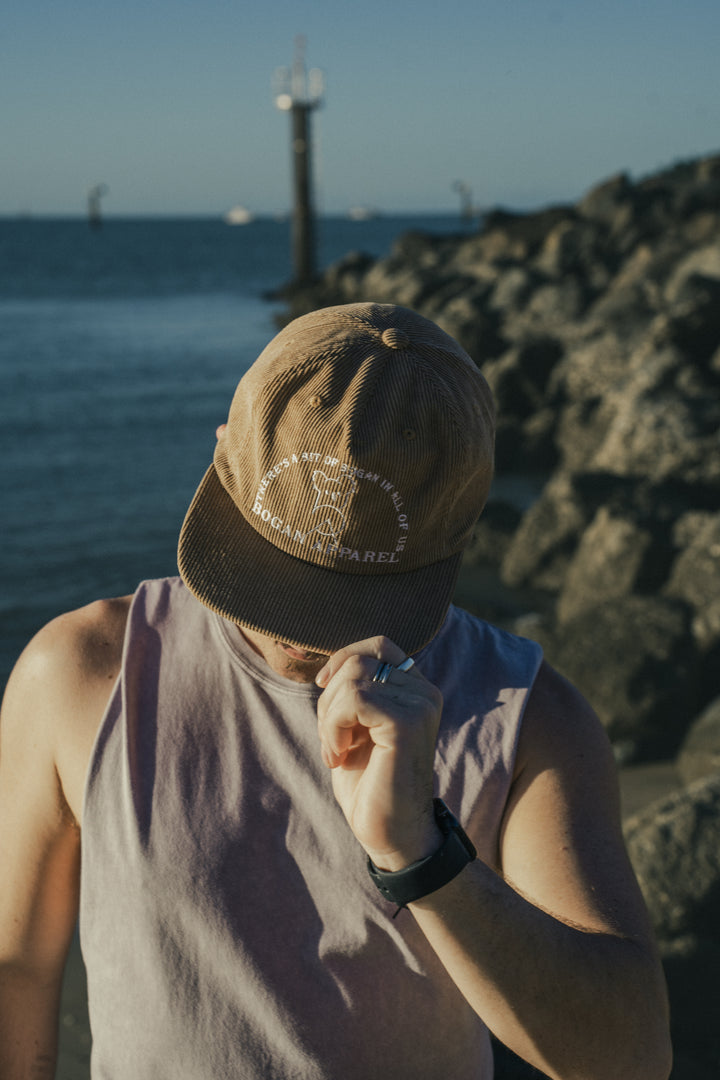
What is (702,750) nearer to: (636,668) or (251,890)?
(636,668)

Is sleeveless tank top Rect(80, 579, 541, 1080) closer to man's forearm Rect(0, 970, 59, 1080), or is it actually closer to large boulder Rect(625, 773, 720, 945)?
man's forearm Rect(0, 970, 59, 1080)

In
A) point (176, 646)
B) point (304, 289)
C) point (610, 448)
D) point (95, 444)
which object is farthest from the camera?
point (304, 289)

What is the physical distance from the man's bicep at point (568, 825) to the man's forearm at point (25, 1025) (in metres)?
0.75

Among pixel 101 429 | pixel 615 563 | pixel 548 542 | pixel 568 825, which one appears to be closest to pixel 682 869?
pixel 568 825

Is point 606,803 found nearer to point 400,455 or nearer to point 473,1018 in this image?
point 473,1018

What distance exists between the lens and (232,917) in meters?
1.39

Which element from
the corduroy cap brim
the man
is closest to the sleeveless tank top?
the man

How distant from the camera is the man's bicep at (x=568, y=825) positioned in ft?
4.44

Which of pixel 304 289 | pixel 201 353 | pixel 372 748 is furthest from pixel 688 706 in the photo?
pixel 304 289

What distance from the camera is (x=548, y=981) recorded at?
1.23 metres

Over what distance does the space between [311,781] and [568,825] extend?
14.4 inches

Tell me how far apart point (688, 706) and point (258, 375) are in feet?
15.8

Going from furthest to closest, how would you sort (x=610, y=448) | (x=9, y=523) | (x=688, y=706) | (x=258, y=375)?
(x=9, y=523) < (x=610, y=448) < (x=688, y=706) < (x=258, y=375)

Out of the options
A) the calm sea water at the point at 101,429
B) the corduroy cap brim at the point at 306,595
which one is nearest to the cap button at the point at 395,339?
the corduroy cap brim at the point at 306,595
